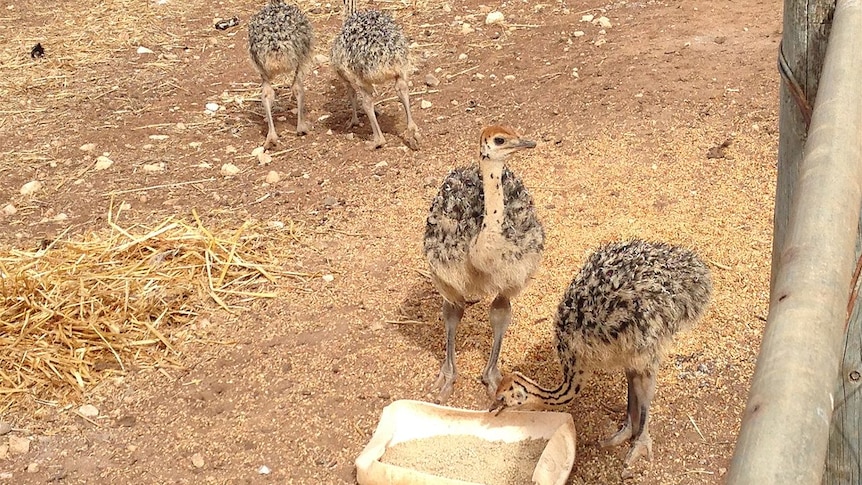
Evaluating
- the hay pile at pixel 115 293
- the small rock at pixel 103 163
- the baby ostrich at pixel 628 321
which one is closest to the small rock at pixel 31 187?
the small rock at pixel 103 163

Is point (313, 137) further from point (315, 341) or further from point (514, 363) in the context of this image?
point (514, 363)

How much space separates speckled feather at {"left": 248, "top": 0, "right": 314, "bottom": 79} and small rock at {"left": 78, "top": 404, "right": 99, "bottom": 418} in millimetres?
3376

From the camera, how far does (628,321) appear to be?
11.5ft

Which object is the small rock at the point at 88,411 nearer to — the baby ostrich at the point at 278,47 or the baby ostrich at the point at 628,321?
the baby ostrich at the point at 628,321

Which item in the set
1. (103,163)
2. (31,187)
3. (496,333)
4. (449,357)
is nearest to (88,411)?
(449,357)

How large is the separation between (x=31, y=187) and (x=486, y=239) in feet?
14.4

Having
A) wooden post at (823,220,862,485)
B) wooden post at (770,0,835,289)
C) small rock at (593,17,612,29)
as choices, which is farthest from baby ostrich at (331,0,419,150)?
wooden post at (823,220,862,485)

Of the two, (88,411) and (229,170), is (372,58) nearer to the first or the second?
(229,170)

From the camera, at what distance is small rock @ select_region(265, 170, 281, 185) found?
673 cm

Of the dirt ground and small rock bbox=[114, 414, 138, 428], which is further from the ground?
the dirt ground

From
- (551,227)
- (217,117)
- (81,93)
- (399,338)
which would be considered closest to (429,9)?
(217,117)

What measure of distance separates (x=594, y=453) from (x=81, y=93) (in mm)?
6464

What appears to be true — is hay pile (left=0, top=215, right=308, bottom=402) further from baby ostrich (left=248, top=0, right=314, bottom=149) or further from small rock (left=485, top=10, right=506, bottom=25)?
small rock (left=485, top=10, right=506, bottom=25)

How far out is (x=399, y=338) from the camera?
480 cm
